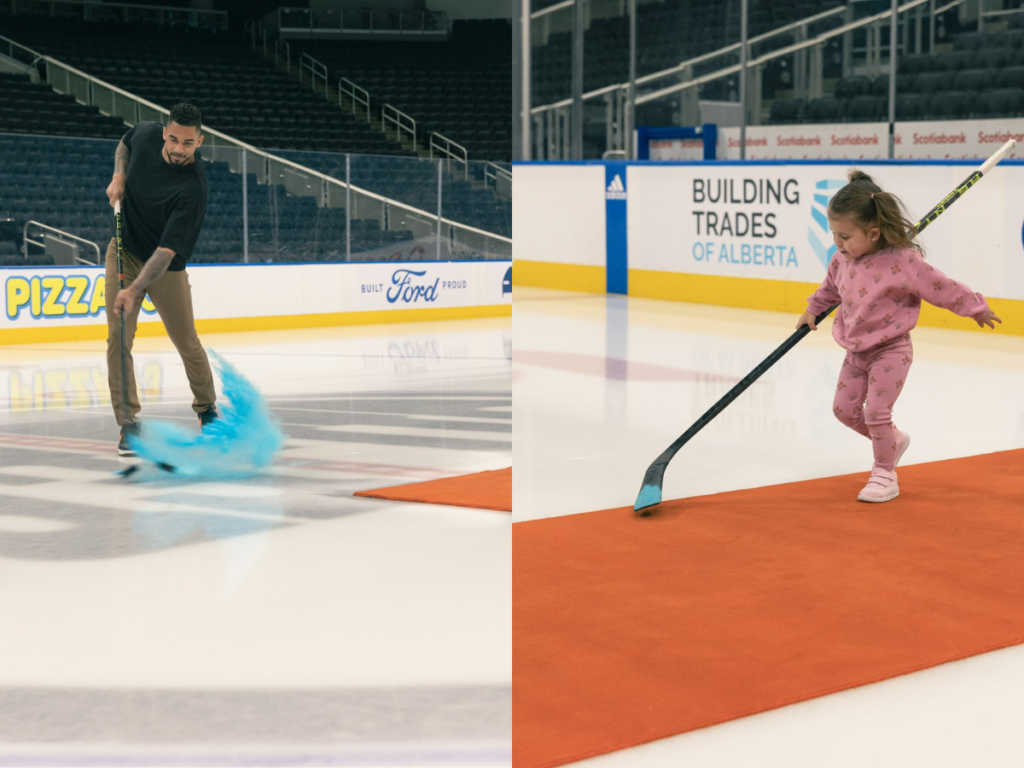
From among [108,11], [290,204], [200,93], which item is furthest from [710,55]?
[108,11]

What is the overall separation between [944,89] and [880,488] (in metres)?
10.6

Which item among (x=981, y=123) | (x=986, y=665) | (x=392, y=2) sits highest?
(x=392, y=2)

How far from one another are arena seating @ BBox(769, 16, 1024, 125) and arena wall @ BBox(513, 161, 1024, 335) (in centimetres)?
286

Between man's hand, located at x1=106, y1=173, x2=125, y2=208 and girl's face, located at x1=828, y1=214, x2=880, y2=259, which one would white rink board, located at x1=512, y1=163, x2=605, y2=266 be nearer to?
man's hand, located at x1=106, y1=173, x2=125, y2=208

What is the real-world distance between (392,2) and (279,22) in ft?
12.0

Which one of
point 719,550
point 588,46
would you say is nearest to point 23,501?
point 719,550

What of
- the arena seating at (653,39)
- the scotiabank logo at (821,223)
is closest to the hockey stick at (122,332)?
the scotiabank logo at (821,223)

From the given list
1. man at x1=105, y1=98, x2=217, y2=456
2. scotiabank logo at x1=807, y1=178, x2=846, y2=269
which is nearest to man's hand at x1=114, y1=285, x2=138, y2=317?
man at x1=105, y1=98, x2=217, y2=456

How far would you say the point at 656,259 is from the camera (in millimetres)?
12508

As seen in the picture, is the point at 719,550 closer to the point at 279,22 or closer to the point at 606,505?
the point at 606,505

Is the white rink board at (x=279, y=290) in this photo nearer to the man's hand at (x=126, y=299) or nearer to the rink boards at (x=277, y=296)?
the rink boards at (x=277, y=296)

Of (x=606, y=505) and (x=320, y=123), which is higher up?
(x=320, y=123)

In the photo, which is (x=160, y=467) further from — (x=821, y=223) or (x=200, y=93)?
(x=200, y=93)

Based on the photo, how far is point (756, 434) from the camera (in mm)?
5438
